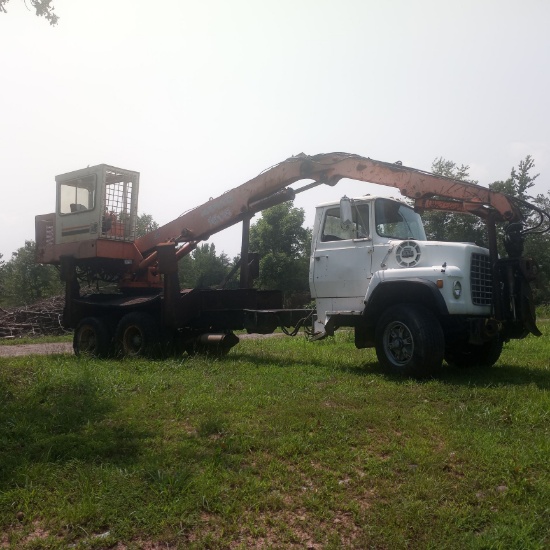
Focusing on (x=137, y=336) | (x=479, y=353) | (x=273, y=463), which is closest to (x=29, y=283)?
(x=137, y=336)

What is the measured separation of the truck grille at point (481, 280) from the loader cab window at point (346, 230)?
171cm

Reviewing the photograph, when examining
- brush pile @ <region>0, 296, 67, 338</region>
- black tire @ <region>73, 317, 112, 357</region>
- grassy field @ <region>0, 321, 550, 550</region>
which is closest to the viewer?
grassy field @ <region>0, 321, 550, 550</region>

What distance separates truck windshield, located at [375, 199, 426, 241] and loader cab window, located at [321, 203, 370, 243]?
0.19m

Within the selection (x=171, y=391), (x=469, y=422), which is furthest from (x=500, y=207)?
(x=171, y=391)

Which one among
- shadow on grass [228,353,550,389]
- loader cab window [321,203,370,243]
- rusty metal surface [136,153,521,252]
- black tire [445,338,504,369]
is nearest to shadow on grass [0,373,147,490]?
shadow on grass [228,353,550,389]

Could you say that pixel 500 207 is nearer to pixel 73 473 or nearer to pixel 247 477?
pixel 247 477

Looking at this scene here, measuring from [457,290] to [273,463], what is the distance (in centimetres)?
442

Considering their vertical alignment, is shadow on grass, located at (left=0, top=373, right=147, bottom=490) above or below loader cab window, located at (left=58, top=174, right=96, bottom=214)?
below

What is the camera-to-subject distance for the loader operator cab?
12852 mm

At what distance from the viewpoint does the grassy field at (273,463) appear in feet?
13.9

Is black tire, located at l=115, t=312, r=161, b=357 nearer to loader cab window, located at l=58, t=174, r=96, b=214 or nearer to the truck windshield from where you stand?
loader cab window, located at l=58, t=174, r=96, b=214

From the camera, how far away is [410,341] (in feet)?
28.8

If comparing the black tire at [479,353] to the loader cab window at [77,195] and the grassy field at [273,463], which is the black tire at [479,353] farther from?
the loader cab window at [77,195]

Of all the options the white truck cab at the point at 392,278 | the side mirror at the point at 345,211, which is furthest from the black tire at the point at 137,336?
the side mirror at the point at 345,211
